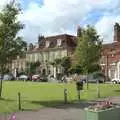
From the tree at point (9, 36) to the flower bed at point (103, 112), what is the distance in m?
18.9

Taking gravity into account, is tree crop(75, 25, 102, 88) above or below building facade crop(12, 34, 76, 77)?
below

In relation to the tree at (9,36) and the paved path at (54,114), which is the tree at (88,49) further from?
the paved path at (54,114)

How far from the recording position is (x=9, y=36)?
1254 inches

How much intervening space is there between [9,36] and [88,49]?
705 inches

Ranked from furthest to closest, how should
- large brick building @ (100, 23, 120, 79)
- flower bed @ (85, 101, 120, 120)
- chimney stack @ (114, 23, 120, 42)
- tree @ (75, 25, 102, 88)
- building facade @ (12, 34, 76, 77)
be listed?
building facade @ (12, 34, 76, 77) < chimney stack @ (114, 23, 120, 42) < large brick building @ (100, 23, 120, 79) < tree @ (75, 25, 102, 88) < flower bed @ (85, 101, 120, 120)

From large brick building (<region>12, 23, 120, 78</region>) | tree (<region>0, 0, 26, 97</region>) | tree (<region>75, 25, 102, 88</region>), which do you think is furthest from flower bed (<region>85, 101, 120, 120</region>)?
large brick building (<region>12, 23, 120, 78</region>)

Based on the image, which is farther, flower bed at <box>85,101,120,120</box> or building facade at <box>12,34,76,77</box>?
building facade at <box>12,34,76,77</box>

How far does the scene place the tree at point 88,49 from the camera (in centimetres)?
4815

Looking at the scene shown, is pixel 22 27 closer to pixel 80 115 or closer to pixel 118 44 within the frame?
pixel 80 115

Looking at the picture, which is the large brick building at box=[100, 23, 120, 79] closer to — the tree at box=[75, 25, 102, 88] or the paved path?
the tree at box=[75, 25, 102, 88]

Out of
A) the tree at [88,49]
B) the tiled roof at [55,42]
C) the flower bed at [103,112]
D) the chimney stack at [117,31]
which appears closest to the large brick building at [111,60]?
the chimney stack at [117,31]

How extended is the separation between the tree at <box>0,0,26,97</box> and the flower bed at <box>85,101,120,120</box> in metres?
18.9

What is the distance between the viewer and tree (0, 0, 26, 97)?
31484mm

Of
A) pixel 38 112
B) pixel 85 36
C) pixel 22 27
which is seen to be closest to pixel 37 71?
pixel 85 36
